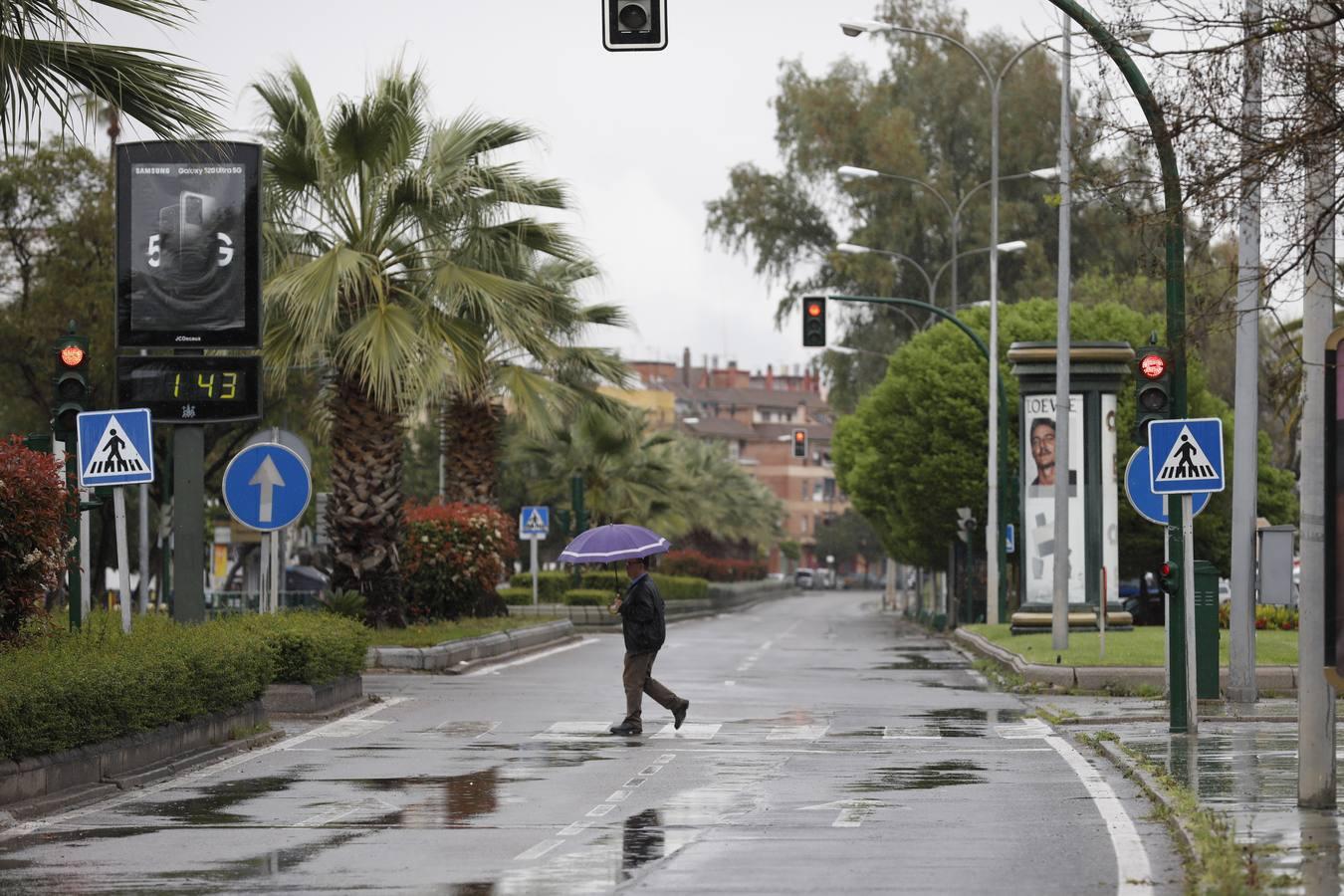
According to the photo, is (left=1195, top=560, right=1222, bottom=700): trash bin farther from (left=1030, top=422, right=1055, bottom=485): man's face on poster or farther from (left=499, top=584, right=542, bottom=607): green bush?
(left=499, top=584, right=542, bottom=607): green bush

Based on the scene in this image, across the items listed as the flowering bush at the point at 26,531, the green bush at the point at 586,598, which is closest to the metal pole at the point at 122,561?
the flowering bush at the point at 26,531

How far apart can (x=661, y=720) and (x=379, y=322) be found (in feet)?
28.7

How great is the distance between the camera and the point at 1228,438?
58406mm

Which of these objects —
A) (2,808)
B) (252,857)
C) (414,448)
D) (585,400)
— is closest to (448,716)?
(2,808)

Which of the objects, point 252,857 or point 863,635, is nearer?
point 252,857

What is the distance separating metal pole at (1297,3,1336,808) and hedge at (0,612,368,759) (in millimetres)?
7160

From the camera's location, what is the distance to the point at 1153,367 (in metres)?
19.7

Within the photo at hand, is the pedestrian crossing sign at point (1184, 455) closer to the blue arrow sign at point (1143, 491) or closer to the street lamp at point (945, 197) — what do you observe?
the blue arrow sign at point (1143, 491)

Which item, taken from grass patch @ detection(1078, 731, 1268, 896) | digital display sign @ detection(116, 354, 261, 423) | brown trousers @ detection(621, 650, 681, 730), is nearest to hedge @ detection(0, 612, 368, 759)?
digital display sign @ detection(116, 354, 261, 423)

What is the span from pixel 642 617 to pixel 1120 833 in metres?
8.46

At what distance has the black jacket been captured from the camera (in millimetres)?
19969

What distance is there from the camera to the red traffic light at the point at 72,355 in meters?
19.8

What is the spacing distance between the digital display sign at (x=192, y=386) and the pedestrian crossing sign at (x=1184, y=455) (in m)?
8.05

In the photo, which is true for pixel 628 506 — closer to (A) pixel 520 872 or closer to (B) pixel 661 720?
(B) pixel 661 720
